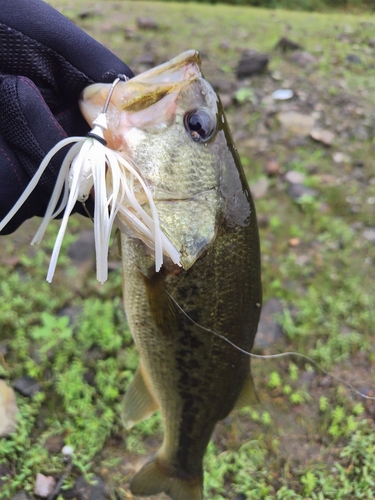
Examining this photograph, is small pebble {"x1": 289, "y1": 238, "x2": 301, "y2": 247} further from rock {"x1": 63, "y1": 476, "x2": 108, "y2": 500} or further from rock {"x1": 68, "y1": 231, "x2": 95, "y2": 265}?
rock {"x1": 63, "y1": 476, "x2": 108, "y2": 500}

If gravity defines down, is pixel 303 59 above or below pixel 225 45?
below


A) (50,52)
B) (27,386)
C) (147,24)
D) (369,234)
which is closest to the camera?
(50,52)

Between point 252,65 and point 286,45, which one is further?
point 286,45

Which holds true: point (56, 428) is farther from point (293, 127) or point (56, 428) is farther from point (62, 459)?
point (293, 127)

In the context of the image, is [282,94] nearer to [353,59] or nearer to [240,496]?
[353,59]

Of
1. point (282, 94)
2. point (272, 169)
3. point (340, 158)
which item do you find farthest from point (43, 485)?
point (282, 94)

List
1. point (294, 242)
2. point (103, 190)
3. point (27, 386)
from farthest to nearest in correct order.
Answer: point (294, 242) < point (27, 386) < point (103, 190)

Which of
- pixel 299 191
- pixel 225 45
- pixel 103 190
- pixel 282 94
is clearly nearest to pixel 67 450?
pixel 103 190

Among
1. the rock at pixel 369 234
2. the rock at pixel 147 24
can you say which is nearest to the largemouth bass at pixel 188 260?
the rock at pixel 369 234

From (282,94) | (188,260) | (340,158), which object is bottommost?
(340,158)
